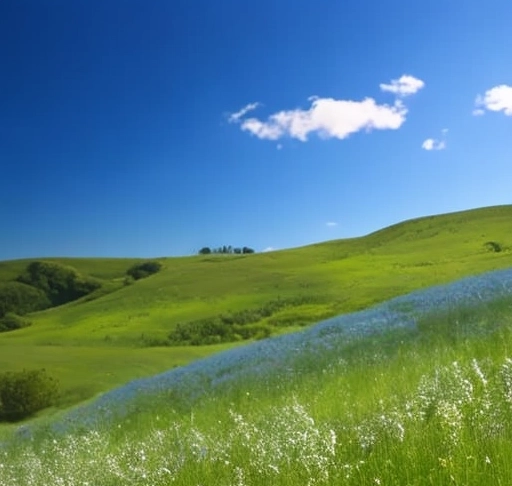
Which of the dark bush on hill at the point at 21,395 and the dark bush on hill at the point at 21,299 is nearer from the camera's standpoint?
the dark bush on hill at the point at 21,395

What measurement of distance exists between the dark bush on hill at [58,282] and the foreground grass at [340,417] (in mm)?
102944

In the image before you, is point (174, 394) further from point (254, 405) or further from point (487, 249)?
point (487, 249)

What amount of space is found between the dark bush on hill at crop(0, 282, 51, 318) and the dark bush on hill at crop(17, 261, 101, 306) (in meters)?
1.48

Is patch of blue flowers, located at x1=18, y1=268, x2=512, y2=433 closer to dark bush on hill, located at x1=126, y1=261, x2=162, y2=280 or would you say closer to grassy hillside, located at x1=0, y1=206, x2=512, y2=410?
grassy hillside, located at x1=0, y1=206, x2=512, y2=410

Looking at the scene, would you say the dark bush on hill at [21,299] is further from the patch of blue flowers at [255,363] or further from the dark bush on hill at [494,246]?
the patch of blue flowers at [255,363]

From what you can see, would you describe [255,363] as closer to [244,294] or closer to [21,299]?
[244,294]

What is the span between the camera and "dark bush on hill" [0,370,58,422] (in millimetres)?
31141

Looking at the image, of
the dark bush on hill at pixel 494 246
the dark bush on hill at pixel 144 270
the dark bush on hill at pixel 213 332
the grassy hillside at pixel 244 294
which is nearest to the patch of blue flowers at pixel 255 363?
the grassy hillside at pixel 244 294

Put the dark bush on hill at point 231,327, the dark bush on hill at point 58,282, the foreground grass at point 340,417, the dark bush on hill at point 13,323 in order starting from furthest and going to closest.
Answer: the dark bush on hill at point 58,282
the dark bush on hill at point 13,323
the dark bush on hill at point 231,327
the foreground grass at point 340,417

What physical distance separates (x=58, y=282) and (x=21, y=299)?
313 inches

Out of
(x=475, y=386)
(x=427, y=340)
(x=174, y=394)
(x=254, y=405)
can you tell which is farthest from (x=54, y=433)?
(x=475, y=386)

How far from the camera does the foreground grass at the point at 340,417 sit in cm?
583

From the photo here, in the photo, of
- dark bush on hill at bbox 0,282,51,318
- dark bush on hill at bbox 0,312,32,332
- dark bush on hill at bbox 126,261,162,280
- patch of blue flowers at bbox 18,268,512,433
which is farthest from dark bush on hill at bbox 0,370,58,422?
dark bush on hill at bbox 0,282,51,318

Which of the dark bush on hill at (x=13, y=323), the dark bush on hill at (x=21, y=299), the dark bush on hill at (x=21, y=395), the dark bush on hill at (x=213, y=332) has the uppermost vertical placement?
the dark bush on hill at (x=21, y=299)
